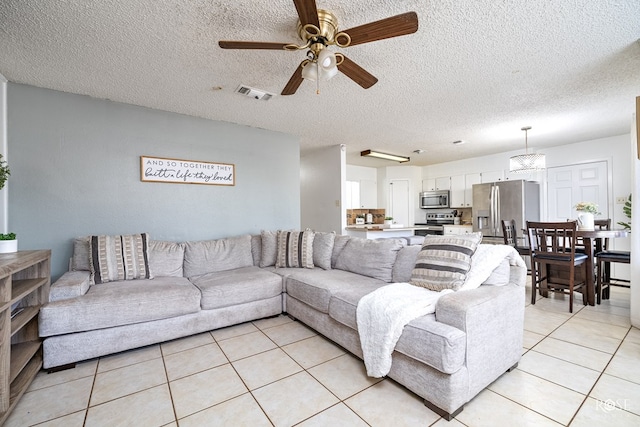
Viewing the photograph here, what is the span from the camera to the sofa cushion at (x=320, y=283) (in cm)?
235

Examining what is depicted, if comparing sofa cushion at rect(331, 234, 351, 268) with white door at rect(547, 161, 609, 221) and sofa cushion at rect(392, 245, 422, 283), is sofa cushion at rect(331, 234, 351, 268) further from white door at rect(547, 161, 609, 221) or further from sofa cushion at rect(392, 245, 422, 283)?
white door at rect(547, 161, 609, 221)

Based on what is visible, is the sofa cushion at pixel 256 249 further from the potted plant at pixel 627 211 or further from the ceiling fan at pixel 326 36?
the potted plant at pixel 627 211

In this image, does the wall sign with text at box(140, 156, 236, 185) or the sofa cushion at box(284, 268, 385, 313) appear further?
the wall sign with text at box(140, 156, 236, 185)

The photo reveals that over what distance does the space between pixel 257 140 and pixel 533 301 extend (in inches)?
163

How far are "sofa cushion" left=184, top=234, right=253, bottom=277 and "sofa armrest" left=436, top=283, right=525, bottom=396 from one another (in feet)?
7.82

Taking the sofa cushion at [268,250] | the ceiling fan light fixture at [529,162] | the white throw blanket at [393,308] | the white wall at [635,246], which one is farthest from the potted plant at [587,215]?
the sofa cushion at [268,250]

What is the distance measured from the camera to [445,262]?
2014mm

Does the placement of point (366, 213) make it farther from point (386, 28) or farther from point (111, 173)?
point (386, 28)

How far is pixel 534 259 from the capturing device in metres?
3.42

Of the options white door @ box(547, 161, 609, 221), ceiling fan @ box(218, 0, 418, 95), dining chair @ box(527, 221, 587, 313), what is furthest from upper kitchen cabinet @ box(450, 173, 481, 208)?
ceiling fan @ box(218, 0, 418, 95)

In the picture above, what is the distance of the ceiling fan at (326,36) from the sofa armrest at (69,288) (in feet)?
6.85

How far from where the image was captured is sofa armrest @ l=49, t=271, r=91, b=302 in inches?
80.5

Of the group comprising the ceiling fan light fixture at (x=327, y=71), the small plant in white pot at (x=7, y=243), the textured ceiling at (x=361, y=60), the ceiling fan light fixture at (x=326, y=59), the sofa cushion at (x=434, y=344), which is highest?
the textured ceiling at (x=361, y=60)

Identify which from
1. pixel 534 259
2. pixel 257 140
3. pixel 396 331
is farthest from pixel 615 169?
pixel 257 140
